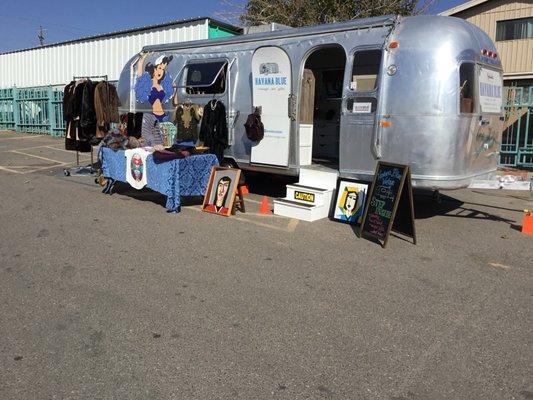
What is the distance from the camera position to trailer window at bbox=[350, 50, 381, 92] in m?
7.46

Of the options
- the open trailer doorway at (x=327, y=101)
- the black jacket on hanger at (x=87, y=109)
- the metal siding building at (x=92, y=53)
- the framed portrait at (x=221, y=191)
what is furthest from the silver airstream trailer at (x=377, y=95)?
the metal siding building at (x=92, y=53)

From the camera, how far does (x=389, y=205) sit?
652 centimetres

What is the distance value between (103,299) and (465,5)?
75.9ft

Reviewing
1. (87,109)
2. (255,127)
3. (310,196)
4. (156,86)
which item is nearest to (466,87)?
(310,196)

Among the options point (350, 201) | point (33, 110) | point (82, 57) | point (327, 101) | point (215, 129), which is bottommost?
point (350, 201)

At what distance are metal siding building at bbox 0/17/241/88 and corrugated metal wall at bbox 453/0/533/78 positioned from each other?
1158 cm

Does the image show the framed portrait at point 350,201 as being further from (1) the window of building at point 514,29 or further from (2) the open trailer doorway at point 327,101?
(1) the window of building at point 514,29

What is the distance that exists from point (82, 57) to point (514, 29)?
18711 mm

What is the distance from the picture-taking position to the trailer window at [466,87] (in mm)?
6945

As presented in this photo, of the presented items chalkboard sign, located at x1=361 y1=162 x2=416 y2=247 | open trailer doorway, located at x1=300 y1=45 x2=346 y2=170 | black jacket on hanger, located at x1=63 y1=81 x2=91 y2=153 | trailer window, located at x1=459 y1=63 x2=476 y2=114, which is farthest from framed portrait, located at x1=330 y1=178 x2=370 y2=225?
black jacket on hanger, located at x1=63 y1=81 x2=91 y2=153

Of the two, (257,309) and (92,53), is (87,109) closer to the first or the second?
(257,309)

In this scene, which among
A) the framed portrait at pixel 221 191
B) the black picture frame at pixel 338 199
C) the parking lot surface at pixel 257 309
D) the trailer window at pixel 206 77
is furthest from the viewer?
the trailer window at pixel 206 77

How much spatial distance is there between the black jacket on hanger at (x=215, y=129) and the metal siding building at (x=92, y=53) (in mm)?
9201

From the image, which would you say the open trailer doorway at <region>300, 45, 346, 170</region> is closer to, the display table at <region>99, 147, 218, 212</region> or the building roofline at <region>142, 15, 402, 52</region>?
the building roofline at <region>142, 15, 402, 52</region>
